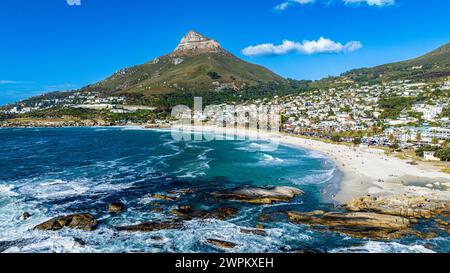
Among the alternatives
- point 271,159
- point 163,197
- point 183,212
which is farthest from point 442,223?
point 271,159

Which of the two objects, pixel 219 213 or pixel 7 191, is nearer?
pixel 219 213

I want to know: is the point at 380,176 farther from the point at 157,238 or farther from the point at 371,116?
the point at 371,116

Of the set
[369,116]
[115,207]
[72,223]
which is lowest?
[72,223]

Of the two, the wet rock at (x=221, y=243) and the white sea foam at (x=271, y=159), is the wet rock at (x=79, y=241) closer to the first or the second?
the wet rock at (x=221, y=243)

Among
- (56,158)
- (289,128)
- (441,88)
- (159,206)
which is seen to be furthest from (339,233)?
(441,88)

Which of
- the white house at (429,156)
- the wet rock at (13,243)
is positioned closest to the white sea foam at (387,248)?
the wet rock at (13,243)
